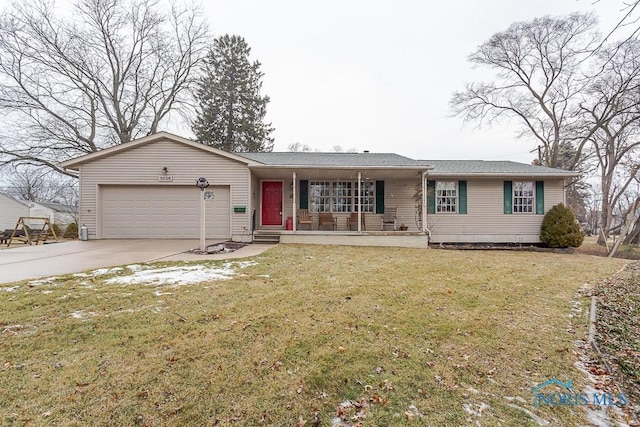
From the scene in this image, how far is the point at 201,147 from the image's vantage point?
10477 mm

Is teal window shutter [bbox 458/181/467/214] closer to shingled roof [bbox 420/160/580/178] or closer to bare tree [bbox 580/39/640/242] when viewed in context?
shingled roof [bbox 420/160/580/178]

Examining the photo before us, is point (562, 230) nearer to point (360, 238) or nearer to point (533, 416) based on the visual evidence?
point (360, 238)

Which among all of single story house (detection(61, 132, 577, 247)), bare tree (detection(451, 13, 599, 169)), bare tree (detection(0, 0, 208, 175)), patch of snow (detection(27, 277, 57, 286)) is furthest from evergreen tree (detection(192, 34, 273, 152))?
patch of snow (detection(27, 277, 57, 286))

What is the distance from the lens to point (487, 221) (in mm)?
11742

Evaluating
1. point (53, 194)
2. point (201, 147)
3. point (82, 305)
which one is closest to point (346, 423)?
point (82, 305)

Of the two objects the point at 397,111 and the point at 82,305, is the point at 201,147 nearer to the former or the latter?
the point at 82,305

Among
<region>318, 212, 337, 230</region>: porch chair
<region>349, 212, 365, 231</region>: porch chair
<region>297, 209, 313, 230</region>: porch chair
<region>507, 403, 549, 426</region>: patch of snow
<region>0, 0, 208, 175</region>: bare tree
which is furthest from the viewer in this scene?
<region>0, 0, 208, 175</region>: bare tree

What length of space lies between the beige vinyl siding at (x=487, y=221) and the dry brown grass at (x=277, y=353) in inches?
286

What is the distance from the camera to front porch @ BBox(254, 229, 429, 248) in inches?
409

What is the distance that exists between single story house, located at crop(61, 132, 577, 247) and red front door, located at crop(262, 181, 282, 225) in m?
0.04

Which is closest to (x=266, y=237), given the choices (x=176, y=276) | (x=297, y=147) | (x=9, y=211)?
(x=176, y=276)

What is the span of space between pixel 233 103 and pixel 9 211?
64.9 feet

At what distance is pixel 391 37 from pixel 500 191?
26.4ft

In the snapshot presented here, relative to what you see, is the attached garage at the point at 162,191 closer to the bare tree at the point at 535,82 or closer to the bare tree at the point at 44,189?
the bare tree at the point at 535,82
